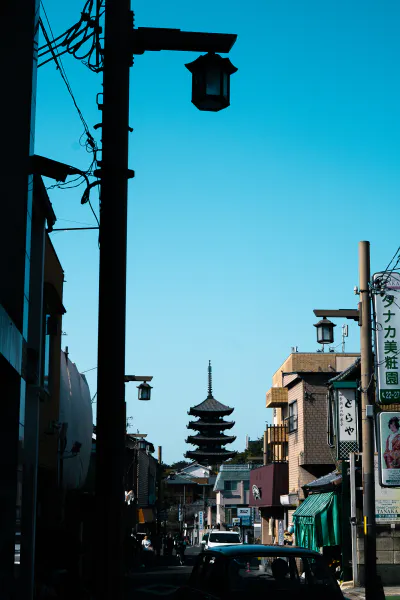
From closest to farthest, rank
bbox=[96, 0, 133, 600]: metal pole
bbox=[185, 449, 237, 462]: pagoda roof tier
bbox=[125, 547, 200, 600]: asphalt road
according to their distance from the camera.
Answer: bbox=[96, 0, 133, 600]: metal pole, bbox=[125, 547, 200, 600]: asphalt road, bbox=[185, 449, 237, 462]: pagoda roof tier

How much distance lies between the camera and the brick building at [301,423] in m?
37.3

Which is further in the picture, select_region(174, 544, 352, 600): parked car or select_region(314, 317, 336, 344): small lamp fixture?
select_region(314, 317, 336, 344): small lamp fixture

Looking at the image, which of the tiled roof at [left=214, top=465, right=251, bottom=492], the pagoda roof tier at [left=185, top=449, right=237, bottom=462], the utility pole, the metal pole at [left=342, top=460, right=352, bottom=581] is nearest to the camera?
the utility pole

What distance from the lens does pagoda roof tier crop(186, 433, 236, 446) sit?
11925 centimetres

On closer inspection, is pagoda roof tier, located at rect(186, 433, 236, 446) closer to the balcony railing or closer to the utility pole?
the balcony railing

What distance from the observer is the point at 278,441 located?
42594mm

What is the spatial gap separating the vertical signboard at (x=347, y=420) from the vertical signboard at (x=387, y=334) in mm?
5748

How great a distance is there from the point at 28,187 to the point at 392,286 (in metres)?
13.0

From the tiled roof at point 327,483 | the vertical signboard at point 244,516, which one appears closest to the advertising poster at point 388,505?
the tiled roof at point 327,483

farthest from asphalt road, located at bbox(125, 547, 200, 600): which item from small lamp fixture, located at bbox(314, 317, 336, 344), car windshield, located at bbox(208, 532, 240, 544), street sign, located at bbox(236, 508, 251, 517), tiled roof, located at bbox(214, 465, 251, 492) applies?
tiled roof, located at bbox(214, 465, 251, 492)

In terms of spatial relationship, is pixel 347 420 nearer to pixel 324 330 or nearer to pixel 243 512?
pixel 324 330

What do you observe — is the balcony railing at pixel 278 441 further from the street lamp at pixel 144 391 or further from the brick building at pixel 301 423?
the street lamp at pixel 144 391

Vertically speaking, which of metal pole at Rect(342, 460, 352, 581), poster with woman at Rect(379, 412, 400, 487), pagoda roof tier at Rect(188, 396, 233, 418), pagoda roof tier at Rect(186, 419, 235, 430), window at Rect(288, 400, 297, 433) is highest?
pagoda roof tier at Rect(188, 396, 233, 418)

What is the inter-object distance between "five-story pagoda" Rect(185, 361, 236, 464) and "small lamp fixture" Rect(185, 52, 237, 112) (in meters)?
111
